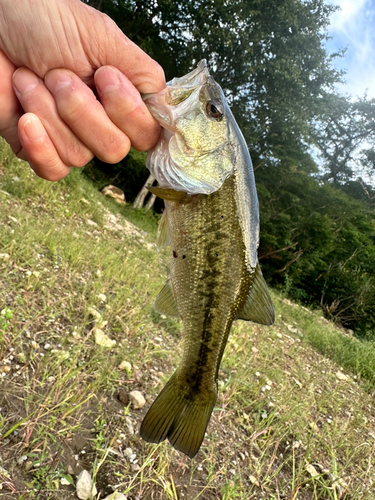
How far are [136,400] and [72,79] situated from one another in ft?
7.76

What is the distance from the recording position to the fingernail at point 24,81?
1.82 m

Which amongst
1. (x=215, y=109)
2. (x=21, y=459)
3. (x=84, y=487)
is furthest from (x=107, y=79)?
(x=84, y=487)

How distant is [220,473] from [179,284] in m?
1.69

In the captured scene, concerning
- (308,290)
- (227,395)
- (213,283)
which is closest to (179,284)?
(213,283)

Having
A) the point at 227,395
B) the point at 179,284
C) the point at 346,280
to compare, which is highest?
the point at 346,280

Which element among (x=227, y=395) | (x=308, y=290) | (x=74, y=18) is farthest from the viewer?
(x=308, y=290)

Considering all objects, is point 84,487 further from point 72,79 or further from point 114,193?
point 114,193

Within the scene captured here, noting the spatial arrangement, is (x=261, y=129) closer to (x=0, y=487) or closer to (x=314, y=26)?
(x=314, y=26)

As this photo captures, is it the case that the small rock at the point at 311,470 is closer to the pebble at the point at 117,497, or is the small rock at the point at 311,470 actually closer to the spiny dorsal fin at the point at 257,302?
the pebble at the point at 117,497

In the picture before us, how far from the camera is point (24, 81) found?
1.82 m

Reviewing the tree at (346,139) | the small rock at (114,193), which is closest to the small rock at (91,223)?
the small rock at (114,193)

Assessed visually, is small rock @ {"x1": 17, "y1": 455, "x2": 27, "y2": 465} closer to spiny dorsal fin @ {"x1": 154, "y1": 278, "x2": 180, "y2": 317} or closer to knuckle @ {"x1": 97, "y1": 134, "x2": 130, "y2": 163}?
spiny dorsal fin @ {"x1": 154, "y1": 278, "x2": 180, "y2": 317}

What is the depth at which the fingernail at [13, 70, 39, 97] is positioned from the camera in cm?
182

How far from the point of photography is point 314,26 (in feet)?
62.0
